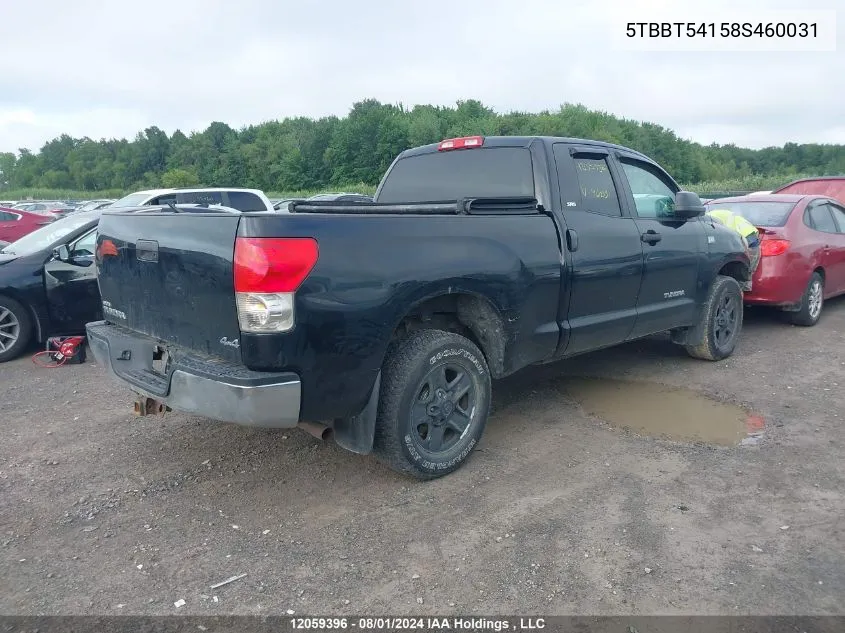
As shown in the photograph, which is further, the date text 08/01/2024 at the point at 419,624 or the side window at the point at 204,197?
the side window at the point at 204,197

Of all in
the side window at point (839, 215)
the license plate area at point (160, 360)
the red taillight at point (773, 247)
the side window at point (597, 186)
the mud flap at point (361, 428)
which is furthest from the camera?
the side window at point (839, 215)

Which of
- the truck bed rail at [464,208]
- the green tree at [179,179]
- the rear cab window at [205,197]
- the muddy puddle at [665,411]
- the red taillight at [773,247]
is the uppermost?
the green tree at [179,179]

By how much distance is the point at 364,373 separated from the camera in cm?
341

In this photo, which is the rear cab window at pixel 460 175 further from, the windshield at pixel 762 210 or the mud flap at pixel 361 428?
the windshield at pixel 762 210

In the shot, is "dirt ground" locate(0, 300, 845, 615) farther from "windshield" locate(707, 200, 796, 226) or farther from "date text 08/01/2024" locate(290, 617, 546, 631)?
"windshield" locate(707, 200, 796, 226)

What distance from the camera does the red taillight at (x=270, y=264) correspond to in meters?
3.06

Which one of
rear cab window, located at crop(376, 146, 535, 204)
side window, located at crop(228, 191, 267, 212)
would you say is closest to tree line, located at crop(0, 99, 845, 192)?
side window, located at crop(228, 191, 267, 212)

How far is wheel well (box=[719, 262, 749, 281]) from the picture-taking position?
21.3 feet

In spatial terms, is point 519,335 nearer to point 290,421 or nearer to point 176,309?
point 290,421

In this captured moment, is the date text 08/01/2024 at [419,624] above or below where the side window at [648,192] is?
below

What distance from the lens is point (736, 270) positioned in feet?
21.6

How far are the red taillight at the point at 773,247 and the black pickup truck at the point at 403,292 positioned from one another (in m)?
2.52

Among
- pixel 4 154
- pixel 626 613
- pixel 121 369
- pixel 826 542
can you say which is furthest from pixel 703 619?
pixel 4 154

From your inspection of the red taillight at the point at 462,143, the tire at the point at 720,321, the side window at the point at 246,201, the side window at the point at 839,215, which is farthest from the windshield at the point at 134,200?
the side window at the point at 839,215
